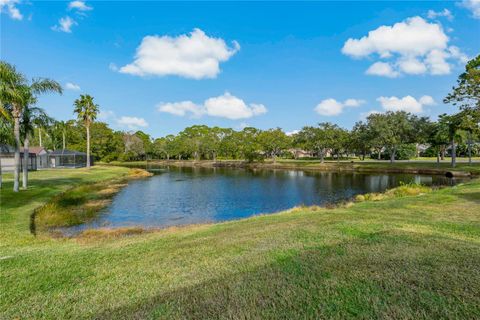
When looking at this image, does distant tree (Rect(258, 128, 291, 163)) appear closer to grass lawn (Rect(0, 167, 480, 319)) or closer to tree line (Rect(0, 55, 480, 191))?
tree line (Rect(0, 55, 480, 191))

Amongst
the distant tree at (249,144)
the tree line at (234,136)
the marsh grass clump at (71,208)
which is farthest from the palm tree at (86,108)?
the distant tree at (249,144)

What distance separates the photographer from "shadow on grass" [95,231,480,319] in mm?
3689

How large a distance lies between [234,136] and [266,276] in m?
92.2

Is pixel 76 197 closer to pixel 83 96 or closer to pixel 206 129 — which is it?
pixel 83 96

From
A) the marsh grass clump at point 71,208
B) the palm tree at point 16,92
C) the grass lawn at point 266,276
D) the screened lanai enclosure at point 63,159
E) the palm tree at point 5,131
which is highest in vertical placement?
the palm tree at point 16,92

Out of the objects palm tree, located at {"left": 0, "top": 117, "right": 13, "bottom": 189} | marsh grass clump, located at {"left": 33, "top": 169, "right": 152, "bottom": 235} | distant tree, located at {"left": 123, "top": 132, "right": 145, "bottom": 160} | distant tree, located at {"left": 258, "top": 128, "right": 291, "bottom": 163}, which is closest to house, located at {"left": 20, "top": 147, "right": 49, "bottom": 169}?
marsh grass clump, located at {"left": 33, "top": 169, "right": 152, "bottom": 235}

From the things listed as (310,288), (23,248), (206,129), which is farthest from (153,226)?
(206,129)

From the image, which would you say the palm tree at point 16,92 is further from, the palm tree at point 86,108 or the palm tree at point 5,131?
the palm tree at point 86,108

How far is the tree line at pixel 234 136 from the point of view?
2052 cm

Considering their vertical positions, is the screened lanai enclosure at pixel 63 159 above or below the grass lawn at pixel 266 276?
above

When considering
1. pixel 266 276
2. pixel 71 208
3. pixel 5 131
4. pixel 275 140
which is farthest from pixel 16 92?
pixel 275 140

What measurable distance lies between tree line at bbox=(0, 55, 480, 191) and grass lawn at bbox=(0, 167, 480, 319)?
12.2m

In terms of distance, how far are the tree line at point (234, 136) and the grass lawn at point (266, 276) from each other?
12.2 metres

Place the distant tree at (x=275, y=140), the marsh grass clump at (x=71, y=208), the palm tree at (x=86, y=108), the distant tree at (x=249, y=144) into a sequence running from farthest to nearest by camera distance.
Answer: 1. the distant tree at (x=249, y=144)
2. the distant tree at (x=275, y=140)
3. the palm tree at (x=86, y=108)
4. the marsh grass clump at (x=71, y=208)
